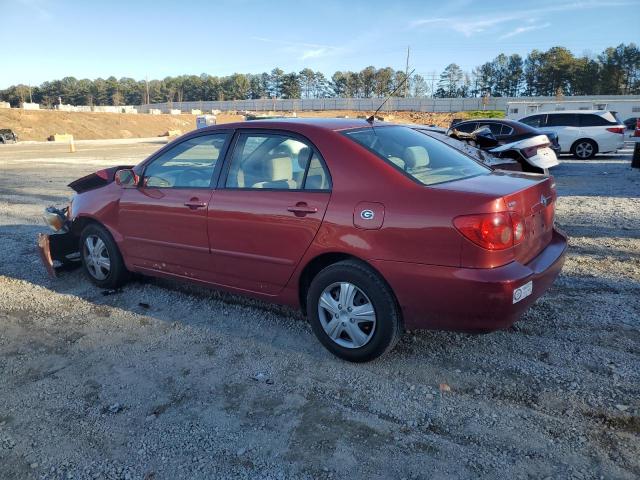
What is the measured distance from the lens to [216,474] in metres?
2.48

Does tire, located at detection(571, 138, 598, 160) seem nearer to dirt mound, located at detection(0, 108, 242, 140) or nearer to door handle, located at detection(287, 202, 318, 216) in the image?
door handle, located at detection(287, 202, 318, 216)

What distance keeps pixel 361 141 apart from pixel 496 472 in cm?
223

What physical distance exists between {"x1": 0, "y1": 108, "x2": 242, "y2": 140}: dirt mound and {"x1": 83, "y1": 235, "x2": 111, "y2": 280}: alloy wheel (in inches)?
1925

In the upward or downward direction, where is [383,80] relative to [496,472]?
upward

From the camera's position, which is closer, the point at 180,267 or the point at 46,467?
the point at 46,467

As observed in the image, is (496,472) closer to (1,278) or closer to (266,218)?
(266,218)

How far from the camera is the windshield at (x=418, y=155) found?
3422 millimetres

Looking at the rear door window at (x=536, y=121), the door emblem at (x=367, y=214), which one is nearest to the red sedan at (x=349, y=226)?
the door emblem at (x=367, y=214)

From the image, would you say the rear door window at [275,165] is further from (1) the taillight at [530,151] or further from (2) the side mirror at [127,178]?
(1) the taillight at [530,151]

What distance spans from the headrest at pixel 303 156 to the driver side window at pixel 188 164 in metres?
0.80

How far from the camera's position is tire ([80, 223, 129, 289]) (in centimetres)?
493

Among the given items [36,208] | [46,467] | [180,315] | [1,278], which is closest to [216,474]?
[46,467]

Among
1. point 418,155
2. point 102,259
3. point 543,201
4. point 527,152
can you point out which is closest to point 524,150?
point 527,152

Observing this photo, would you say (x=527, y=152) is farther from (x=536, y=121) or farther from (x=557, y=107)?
(x=557, y=107)
